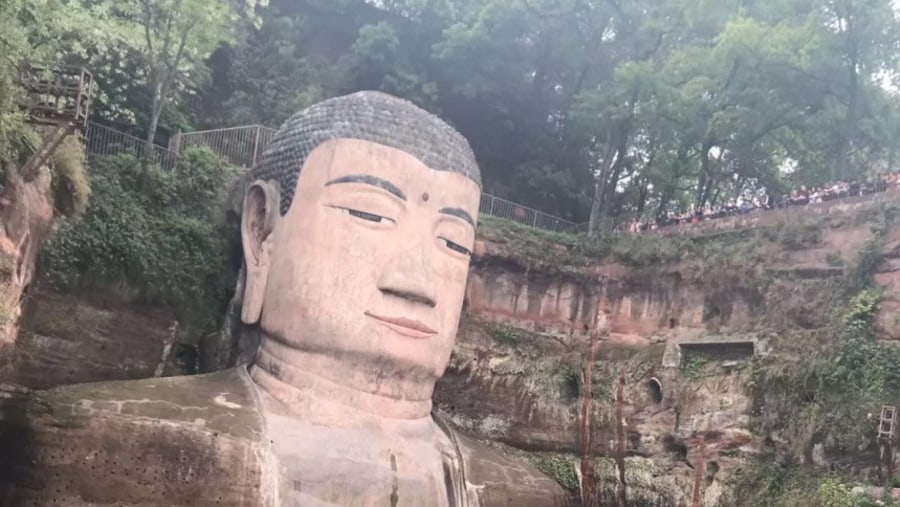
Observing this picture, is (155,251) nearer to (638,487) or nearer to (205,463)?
(205,463)

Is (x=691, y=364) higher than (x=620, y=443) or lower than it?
higher

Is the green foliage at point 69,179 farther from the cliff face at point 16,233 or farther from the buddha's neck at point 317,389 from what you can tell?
the buddha's neck at point 317,389

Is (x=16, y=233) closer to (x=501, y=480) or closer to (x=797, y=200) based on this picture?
(x=501, y=480)

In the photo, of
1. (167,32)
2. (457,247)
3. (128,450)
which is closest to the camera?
(128,450)

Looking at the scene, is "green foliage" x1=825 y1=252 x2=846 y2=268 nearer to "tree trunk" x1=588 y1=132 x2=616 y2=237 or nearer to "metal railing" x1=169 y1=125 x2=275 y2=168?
"tree trunk" x1=588 y1=132 x2=616 y2=237

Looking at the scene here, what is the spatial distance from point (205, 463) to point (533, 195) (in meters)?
15.3

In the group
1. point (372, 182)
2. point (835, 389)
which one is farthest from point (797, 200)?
point (372, 182)

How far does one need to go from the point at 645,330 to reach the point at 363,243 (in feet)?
25.1

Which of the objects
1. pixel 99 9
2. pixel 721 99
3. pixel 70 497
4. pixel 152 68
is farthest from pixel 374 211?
pixel 721 99

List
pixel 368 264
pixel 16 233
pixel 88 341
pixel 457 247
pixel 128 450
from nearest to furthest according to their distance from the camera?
pixel 128 450
pixel 16 233
pixel 368 264
pixel 457 247
pixel 88 341

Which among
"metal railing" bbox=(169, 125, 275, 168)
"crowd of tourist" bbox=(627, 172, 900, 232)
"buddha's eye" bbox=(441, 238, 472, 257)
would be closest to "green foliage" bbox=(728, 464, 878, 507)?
"crowd of tourist" bbox=(627, 172, 900, 232)

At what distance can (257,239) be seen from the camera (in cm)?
1042

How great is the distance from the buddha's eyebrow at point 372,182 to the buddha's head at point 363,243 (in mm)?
11

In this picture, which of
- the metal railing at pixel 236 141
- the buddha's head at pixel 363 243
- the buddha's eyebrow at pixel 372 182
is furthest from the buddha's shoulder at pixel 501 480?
the metal railing at pixel 236 141
